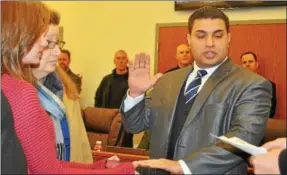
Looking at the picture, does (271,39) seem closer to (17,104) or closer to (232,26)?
(232,26)

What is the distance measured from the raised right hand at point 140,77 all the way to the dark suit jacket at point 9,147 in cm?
83

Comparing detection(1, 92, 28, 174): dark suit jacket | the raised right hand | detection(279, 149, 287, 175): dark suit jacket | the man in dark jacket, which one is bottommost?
the man in dark jacket

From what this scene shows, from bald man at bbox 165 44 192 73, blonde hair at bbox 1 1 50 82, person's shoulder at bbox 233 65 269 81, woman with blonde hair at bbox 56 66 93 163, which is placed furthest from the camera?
bald man at bbox 165 44 192 73

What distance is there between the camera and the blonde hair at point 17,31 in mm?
1454

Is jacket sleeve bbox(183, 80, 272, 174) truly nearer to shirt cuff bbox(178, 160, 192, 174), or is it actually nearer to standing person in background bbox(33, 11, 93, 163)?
shirt cuff bbox(178, 160, 192, 174)

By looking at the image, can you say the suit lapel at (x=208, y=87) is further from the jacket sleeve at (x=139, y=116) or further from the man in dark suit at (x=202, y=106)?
the jacket sleeve at (x=139, y=116)

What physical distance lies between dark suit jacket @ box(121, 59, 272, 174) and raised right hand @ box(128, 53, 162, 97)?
85 mm

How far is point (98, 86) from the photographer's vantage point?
697 cm

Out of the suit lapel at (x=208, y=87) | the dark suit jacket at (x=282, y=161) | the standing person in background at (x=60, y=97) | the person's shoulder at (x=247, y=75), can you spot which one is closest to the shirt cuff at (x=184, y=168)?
the suit lapel at (x=208, y=87)

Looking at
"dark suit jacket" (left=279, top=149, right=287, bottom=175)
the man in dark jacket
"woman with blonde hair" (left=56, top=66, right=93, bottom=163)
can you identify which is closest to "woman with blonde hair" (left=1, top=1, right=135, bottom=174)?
"dark suit jacket" (left=279, top=149, right=287, bottom=175)

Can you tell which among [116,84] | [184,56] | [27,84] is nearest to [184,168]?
[27,84]

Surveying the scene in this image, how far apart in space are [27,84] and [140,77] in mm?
754

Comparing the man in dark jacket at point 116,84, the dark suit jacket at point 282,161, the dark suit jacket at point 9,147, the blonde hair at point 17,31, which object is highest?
the blonde hair at point 17,31

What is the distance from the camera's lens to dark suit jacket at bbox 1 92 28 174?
1.31 metres
